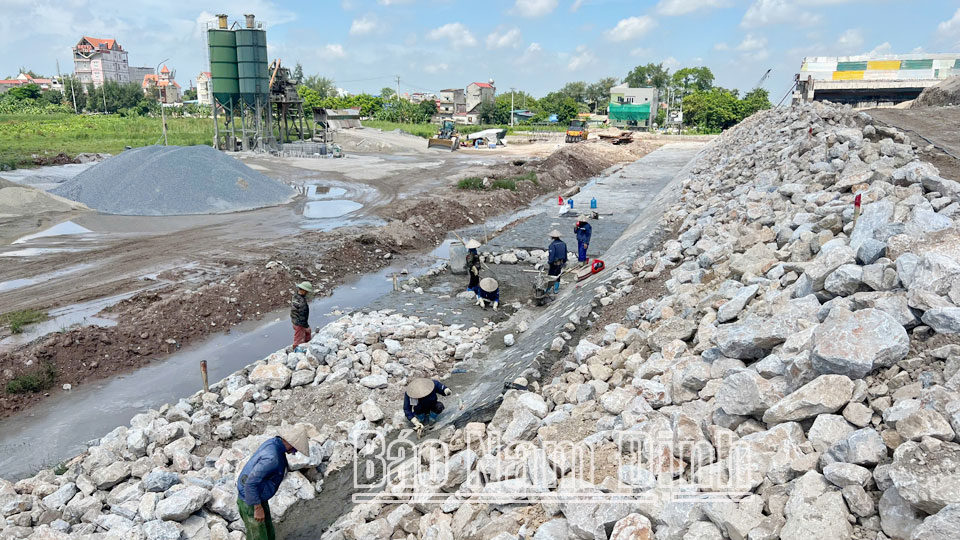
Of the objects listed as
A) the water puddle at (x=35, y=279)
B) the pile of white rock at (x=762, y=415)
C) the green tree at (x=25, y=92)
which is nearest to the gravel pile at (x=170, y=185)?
Result: the water puddle at (x=35, y=279)

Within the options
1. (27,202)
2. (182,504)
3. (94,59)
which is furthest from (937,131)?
(94,59)

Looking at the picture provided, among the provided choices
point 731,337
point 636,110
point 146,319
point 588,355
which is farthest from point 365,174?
point 636,110

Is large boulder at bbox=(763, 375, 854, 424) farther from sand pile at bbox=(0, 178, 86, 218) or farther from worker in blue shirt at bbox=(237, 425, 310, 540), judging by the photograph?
sand pile at bbox=(0, 178, 86, 218)

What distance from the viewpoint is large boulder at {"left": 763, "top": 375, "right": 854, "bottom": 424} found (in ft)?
11.3

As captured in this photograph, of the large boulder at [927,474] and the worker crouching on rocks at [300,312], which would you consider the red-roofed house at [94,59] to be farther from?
the large boulder at [927,474]

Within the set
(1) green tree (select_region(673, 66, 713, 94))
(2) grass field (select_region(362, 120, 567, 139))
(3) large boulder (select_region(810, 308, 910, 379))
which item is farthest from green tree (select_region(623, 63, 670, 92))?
(3) large boulder (select_region(810, 308, 910, 379))

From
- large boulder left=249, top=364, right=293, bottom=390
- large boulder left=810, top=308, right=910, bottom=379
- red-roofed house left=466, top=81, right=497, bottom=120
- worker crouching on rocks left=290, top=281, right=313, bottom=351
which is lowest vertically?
large boulder left=249, top=364, right=293, bottom=390

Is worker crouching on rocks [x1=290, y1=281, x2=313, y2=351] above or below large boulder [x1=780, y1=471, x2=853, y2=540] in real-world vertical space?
below

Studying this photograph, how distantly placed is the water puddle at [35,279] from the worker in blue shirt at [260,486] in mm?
11038

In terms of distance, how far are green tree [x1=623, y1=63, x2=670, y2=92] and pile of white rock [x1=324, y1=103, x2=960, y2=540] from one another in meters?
95.6

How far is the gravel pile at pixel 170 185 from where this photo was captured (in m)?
19.6

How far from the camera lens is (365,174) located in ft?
99.5

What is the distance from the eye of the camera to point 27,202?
61.8 ft

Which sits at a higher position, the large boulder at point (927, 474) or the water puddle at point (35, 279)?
the large boulder at point (927, 474)
